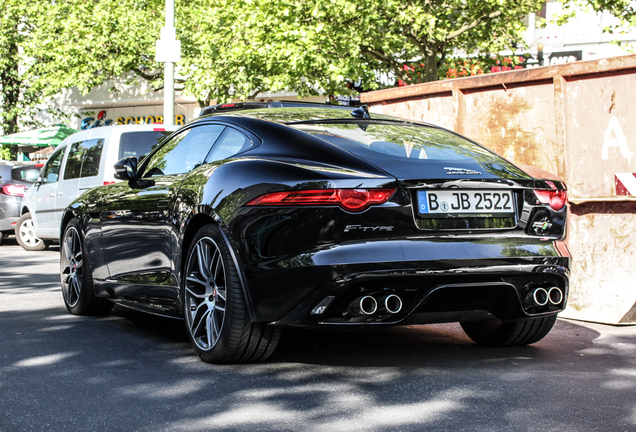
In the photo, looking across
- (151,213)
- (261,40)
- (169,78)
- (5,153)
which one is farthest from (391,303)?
(5,153)

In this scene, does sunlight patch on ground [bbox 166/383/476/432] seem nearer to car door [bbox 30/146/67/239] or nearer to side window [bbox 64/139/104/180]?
side window [bbox 64/139/104/180]

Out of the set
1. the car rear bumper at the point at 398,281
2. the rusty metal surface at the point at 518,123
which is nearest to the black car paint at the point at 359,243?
the car rear bumper at the point at 398,281

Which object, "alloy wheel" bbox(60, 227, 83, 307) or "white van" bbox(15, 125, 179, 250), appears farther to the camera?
"white van" bbox(15, 125, 179, 250)

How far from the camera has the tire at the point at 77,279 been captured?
644 cm

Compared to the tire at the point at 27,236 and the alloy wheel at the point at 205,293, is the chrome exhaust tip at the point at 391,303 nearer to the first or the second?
the alloy wheel at the point at 205,293

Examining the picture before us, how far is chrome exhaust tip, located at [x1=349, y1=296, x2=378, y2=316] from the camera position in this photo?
4.07 meters

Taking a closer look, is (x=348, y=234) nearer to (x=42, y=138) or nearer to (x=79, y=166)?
(x=79, y=166)

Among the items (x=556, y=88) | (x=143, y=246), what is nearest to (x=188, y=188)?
(x=143, y=246)

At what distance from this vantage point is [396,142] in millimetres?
4680

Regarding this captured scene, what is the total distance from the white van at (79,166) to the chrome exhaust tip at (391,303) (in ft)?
18.1

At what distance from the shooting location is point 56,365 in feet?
15.4

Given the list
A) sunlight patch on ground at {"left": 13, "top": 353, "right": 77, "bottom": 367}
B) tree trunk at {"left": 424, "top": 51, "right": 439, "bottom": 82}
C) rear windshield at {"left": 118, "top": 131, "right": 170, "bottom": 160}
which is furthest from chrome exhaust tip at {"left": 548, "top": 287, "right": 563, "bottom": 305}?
tree trunk at {"left": 424, "top": 51, "right": 439, "bottom": 82}

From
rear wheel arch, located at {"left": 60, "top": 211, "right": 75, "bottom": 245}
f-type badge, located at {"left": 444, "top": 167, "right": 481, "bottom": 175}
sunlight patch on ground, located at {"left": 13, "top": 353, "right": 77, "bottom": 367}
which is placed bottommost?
sunlight patch on ground, located at {"left": 13, "top": 353, "right": 77, "bottom": 367}

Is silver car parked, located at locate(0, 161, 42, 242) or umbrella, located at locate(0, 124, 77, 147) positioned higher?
umbrella, located at locate(0, 124, 77, 147)
